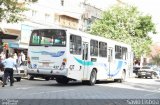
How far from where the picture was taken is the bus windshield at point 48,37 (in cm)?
2581

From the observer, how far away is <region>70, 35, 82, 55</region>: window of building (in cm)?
2612

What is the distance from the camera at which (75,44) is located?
2658 cm

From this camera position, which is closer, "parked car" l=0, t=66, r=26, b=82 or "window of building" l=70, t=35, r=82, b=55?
"window of building" l=70, t=35, r=82, b=55

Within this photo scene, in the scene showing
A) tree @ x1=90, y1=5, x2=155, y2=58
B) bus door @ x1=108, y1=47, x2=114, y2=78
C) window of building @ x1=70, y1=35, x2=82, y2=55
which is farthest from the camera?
tree @ x1=90, y1=5, x2=155, y2=58

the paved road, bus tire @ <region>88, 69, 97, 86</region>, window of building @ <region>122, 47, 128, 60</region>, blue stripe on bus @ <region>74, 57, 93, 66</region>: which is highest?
window of building @ <region>122, 47, 128, 60</region>

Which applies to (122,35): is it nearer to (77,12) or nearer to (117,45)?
(77,12)

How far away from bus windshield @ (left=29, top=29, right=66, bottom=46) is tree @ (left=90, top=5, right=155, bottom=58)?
37.5 meters

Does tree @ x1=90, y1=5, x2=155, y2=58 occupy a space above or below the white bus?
above

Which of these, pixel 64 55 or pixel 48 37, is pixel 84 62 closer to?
pixel 64 55

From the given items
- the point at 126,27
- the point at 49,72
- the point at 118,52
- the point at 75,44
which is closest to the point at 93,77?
the point at 75,44

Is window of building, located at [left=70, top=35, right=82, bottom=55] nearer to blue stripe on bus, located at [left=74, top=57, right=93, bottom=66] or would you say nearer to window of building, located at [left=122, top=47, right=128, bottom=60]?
blue stripe on bus, located at [left=74, top=57, right=93, bottom=66]

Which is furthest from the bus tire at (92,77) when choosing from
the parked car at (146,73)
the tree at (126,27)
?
the tree at (126,27)

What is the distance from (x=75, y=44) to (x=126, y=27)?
128 feet

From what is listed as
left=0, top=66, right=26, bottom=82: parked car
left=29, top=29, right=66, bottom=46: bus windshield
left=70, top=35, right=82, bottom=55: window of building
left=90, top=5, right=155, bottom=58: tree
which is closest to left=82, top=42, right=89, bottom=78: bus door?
left=70, top=35, right=82, bottom=55: window of building
